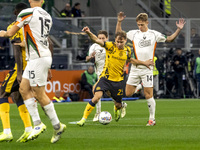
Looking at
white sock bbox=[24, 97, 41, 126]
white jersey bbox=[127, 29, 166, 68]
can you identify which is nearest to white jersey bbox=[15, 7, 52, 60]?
white sock bbox=[24, 97, 41, 126]

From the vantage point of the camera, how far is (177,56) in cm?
2744

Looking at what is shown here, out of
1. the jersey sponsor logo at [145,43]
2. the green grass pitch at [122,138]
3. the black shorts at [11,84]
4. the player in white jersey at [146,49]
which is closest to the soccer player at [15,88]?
the black shorts at [11,84]

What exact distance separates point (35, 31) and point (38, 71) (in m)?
0.60

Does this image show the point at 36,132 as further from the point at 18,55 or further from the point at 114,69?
the point at 114,69

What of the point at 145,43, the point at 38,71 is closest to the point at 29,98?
the point at 38,71

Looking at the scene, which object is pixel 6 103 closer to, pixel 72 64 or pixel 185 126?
pixel 185 126

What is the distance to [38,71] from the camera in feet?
28.5

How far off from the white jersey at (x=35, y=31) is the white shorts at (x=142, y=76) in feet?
14.7

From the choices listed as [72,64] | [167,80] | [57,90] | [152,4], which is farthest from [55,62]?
[152,4]

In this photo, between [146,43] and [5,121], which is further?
[146,43]

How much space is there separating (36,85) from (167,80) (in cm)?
2007

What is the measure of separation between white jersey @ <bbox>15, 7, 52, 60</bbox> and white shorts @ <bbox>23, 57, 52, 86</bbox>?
8cm

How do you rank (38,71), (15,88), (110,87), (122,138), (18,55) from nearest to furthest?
(38,71) → (18,55) → (122,138) → (15,88) → (110,87)

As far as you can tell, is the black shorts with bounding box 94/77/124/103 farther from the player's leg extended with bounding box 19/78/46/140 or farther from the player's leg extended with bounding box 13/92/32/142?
the player's leg extended with bounding box 19/78/46/140
